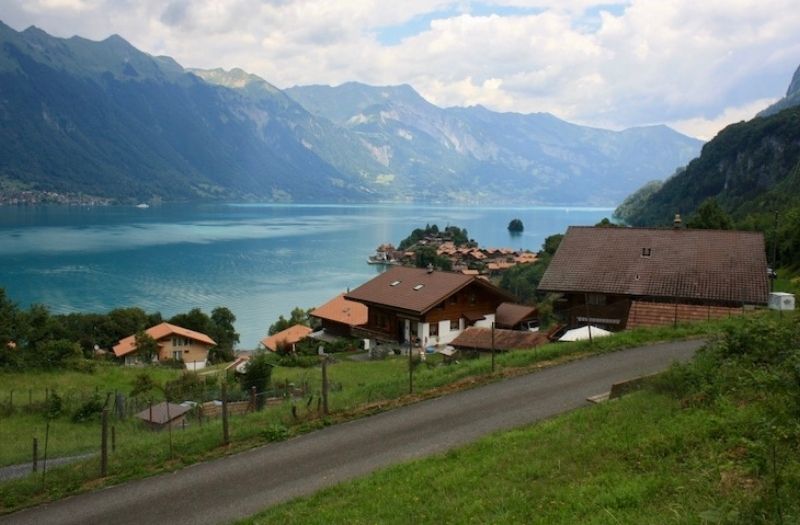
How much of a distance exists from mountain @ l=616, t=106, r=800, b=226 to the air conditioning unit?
73.6m

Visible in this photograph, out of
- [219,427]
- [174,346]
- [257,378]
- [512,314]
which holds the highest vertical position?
[219,427]

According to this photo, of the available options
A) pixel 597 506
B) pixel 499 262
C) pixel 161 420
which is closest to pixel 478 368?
pixel 597 506

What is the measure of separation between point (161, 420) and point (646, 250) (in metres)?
22.7

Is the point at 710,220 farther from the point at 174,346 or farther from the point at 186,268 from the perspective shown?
the point at 186,268

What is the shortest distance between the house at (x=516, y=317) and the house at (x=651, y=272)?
11.9m

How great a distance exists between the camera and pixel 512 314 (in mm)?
43562

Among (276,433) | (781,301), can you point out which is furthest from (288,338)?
(276,433)

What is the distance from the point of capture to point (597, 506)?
6.41 meters

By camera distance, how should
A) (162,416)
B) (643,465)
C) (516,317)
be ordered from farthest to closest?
(516,317) < (162,416) < (643,465)

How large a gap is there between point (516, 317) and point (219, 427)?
1246 inches

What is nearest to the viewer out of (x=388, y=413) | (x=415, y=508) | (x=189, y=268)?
(x=415, y=508)

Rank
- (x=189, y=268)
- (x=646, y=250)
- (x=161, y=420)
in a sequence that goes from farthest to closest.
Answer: (x=189, y=268) < (x=646, y=250) < (x=161, y=420)

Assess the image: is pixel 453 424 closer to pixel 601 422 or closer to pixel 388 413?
pixel 388 413

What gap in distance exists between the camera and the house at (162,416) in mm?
21156
